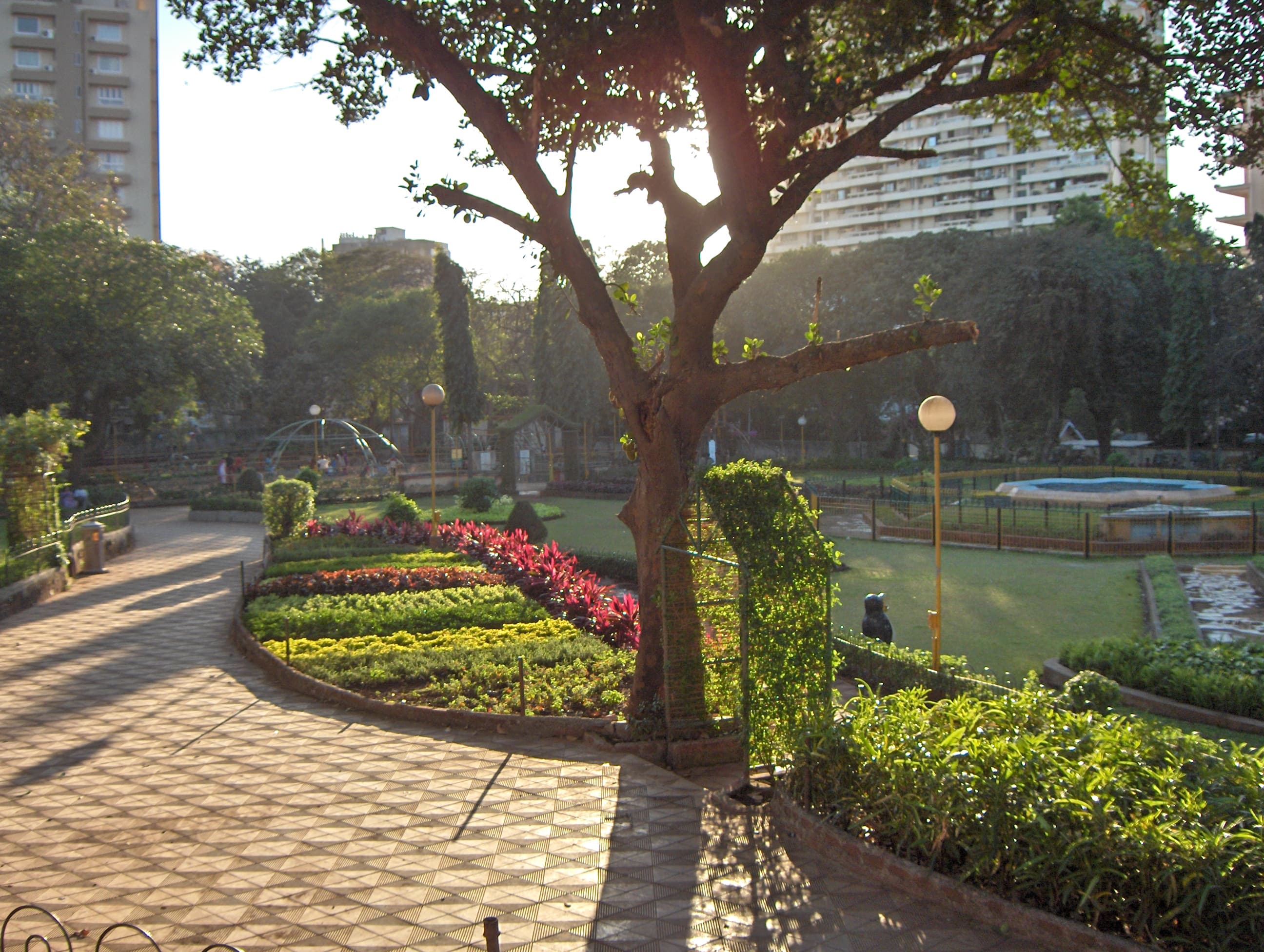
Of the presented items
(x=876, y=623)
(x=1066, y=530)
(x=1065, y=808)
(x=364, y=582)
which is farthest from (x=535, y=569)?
(x=1066, y=530)

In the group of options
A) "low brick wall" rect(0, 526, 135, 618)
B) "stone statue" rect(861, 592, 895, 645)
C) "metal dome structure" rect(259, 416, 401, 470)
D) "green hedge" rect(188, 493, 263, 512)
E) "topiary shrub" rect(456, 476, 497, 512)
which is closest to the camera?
"stone statue" rect(861, 592, 895, 645)

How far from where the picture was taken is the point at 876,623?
10969 millimetres

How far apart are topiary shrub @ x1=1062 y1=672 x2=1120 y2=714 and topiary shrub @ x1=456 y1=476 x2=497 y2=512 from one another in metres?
21.1

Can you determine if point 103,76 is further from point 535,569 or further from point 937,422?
point 937,422

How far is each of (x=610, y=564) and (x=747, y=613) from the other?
10854 millimetres

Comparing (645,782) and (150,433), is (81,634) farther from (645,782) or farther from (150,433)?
(150,433)

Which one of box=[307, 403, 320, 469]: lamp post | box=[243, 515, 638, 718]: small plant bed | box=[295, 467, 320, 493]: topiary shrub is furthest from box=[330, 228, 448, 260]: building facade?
box=[243, 515, 638, 718]: small plant bed

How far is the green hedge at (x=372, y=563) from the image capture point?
50.7ft

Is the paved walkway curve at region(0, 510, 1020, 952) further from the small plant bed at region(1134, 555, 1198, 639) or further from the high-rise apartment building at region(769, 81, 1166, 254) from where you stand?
the high-rise apartment building at region(769, 81, 1166, 254)

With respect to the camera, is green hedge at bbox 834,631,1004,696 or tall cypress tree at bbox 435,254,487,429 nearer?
green hedge at bbox 834,631,1004,696

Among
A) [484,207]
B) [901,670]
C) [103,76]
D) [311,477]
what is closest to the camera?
[484,207]

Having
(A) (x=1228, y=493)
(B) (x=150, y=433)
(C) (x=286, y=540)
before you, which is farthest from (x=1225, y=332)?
(B) (x=150, y=433)

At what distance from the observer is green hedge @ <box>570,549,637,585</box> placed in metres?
16.8

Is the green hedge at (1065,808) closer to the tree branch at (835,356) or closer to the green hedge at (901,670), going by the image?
the tree branch at (835,356)
